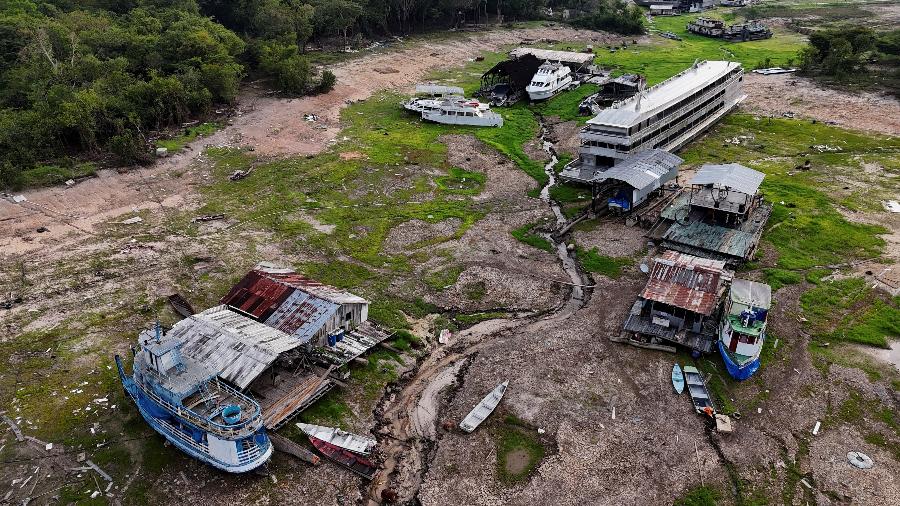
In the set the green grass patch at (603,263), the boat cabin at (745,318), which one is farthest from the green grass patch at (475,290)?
the boat cabin at (745,318)

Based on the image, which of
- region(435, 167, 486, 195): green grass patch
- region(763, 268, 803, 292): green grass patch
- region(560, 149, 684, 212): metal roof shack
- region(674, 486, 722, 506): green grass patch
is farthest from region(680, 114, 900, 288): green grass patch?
region(435, 167, 486, 195): green grass patch

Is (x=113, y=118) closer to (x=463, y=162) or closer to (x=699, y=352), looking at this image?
(x=463, y=162)

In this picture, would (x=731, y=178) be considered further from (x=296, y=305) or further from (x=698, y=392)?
(x=296, y=305)

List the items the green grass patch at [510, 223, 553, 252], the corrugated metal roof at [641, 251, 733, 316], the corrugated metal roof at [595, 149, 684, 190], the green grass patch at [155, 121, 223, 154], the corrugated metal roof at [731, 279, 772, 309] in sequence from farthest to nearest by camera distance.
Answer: the green grass patch at [155, 121, 223, 154] → the corrugated metal roof at [595, 149, 684, 190] → the green grass patch at [510, 223, 553, 252] → the corrugated metal roof at [641, 251, 733, 316] → the corrugated metal roof at [731, 279, 772, 309]

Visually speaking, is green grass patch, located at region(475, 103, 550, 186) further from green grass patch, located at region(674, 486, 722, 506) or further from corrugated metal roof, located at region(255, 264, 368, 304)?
green grass patch, located at region(674, 486, 722, 506)

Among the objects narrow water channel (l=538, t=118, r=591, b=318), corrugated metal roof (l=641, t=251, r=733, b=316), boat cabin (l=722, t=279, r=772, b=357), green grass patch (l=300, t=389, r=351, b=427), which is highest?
corrugated metal roof (l=641, t=251, r=733, b=316)

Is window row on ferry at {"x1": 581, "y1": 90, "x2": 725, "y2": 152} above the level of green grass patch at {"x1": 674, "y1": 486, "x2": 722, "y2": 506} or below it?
above

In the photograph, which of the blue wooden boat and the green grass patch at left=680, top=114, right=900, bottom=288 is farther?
the green grass patch at left=680, top=114, right=900, bottom=288

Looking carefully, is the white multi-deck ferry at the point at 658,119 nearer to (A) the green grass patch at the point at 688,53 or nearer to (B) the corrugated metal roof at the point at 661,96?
(B) the corrugated metal roof at the point at 661,96

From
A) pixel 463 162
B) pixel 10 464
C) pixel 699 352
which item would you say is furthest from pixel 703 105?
pixel 10 464
